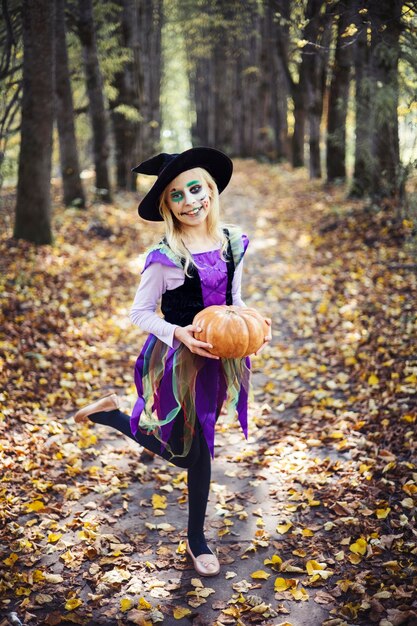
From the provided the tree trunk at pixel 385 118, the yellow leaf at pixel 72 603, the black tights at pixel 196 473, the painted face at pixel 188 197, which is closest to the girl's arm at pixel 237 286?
the painted face at pixel 188 197

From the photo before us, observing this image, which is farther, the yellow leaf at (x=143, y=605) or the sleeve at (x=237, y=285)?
the sleeve at (x=237, y=285)

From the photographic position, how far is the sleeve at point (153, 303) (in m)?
A: 2.91

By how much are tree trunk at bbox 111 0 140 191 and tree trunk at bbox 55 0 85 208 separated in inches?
99.8

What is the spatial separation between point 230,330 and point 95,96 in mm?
10079

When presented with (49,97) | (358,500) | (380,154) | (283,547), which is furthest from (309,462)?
(380,154)

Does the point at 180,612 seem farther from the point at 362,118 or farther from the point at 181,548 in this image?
the point at 362,118

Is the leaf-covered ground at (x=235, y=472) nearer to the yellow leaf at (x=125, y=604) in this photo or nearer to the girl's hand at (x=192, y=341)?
the yellow leaf at (x=125, y=604)

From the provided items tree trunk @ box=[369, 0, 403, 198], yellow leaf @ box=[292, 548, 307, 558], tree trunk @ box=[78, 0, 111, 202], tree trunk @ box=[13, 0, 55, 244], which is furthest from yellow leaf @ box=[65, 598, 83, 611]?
tree trunk @ box=[78, 0, 111, 202]

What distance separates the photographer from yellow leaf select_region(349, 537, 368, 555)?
325 centimetres

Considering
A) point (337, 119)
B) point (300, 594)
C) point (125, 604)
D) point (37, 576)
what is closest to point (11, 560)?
point (37, 576)

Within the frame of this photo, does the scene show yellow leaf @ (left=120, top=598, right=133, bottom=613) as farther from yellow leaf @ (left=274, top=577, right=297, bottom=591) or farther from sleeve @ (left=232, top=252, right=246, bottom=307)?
sleeve @ (left=232, top=252, right=246, bottom=307)

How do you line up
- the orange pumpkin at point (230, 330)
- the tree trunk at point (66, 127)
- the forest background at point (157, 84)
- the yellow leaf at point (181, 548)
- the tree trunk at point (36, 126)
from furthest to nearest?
the tree trunk at point (66, 127) < the tree trunk at point (36, 126) < the forest background at point (157, 84) < the yellow leaf at point (181, 548) < the orange pumpkin at point (230, 330)

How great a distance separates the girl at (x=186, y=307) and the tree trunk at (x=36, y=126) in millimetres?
5011

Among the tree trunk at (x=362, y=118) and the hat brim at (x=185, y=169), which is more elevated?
the tree trunk at (x=362, y=118)
